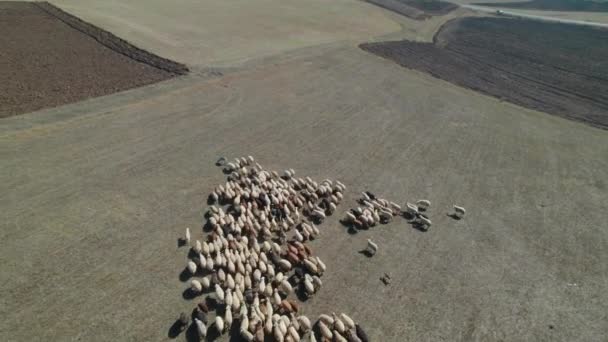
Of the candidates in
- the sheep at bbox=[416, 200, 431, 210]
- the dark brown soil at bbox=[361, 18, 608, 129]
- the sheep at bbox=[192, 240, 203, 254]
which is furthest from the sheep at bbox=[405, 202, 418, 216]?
the dark brown soil at bbox=[361, 18, 608, 129]

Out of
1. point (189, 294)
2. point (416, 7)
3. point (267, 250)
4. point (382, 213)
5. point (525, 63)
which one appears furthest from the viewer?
point (416, 7)

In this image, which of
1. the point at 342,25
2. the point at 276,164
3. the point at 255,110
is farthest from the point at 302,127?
the point at 342,25

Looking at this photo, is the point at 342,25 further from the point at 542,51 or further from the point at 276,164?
the point at 276,164

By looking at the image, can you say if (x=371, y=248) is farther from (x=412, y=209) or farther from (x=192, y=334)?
(x=192, y=334)

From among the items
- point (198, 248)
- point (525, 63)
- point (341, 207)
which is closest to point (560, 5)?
point (525, 63)

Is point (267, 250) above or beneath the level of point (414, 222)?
above

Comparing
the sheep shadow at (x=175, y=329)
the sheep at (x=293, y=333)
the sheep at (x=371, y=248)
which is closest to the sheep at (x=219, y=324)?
the sheep shadow at (x=175, y=329)
